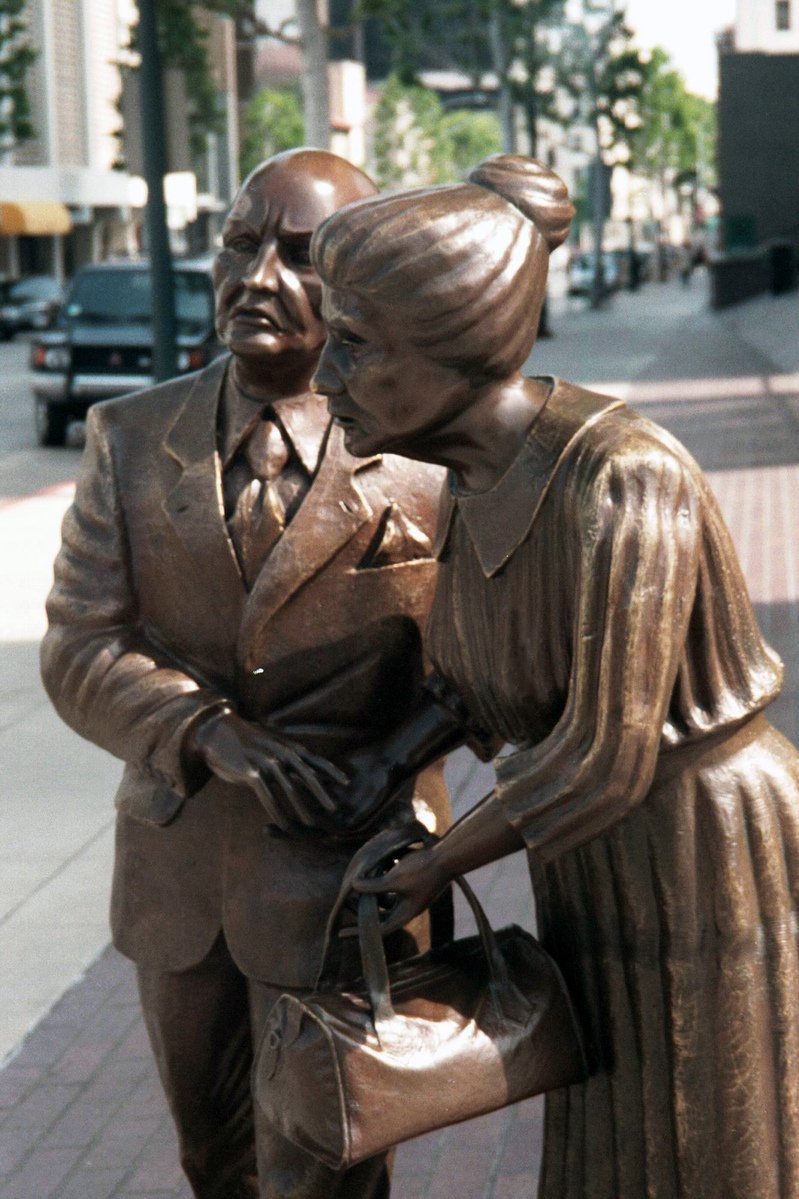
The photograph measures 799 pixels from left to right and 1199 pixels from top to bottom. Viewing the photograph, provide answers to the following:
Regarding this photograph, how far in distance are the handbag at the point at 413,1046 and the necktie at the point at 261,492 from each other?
64cm

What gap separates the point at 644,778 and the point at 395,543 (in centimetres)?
75

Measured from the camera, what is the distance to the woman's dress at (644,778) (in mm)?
2098

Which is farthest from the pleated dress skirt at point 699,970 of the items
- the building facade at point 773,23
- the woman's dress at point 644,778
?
the building facade at point 773,23

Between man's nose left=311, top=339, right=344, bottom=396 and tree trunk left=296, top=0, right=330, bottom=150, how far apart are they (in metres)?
17.3

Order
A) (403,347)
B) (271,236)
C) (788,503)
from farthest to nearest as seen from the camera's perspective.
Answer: (788,503)
(271,236)
(403,347)

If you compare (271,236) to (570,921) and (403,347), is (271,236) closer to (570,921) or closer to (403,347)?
(403,347)

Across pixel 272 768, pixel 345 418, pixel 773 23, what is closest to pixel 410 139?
pixel 773 23

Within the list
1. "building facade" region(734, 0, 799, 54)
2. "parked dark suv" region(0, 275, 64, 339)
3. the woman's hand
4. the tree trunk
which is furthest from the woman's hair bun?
"building facade" region(734, 0, 799, 54)

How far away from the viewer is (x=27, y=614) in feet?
34.7

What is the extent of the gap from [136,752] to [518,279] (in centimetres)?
92

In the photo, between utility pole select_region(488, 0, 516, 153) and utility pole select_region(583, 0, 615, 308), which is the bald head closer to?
utility pole select_region(488, 0, 516, 153)

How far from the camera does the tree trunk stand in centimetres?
1902

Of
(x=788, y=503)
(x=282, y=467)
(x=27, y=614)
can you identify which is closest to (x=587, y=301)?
(x=788, y=503)

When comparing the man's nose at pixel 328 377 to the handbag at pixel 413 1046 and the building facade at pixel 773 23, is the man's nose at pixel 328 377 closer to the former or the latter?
the handbag at pixel 413 1046
